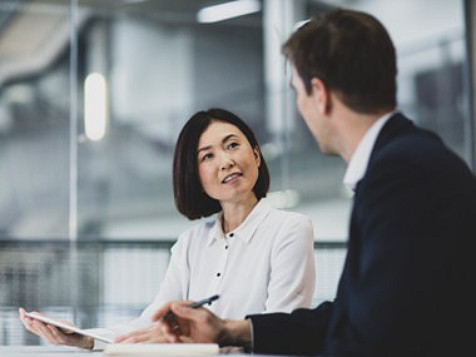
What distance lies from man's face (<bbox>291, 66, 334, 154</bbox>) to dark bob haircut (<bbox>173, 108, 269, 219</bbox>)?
876 millimetres

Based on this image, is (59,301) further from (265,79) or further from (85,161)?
(265,79)

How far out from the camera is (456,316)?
1314 mm

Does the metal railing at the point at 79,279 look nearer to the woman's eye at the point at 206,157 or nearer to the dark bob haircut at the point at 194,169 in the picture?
the dark bob haircut at the point at 194,169

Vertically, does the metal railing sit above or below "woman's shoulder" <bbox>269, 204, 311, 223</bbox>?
below

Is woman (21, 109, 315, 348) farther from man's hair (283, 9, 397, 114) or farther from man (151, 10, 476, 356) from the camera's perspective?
man's hair (283, 9, 397, 114)

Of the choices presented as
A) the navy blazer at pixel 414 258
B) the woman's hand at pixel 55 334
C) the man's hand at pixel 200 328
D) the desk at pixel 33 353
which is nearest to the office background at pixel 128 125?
the woman's hand at pixel 55 334

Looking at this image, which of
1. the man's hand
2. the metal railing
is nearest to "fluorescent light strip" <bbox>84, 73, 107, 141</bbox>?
the metal railing

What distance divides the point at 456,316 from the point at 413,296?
9 cm

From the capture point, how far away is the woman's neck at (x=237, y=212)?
2395 mm

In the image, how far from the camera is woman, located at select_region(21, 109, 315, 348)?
86.2 inches

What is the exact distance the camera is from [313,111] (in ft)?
5.00

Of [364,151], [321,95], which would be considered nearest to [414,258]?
[364,151]

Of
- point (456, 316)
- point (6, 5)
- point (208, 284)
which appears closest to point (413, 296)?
point (456, 316)

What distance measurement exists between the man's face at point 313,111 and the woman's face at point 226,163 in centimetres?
79
